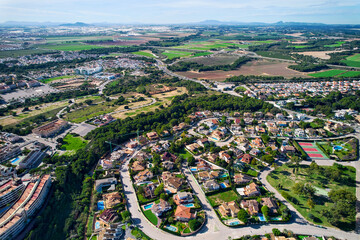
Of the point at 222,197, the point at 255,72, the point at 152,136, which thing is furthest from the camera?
the point at 255,72

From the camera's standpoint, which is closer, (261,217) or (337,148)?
(261,217)

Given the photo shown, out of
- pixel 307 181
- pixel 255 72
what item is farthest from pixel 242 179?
pixel 255 72

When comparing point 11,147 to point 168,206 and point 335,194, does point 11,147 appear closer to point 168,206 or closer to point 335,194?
point 168,206

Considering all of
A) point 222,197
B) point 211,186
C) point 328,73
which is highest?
point 328,73

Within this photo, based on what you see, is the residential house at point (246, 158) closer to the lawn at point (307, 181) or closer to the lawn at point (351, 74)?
the lawn at point (307, 181)

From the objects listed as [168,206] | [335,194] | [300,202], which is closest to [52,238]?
[168,206]

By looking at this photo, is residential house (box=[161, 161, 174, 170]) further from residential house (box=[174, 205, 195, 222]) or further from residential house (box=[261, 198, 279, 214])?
residential house (box=[261, 198, 279, 214])

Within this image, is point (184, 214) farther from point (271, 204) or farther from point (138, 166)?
point (138, 166)
